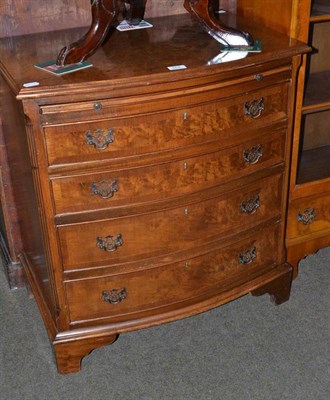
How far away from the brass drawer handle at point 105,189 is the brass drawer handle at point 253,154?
1.69 feet

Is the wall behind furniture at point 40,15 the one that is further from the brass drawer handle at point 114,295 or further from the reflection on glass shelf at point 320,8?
the brass drawer handle at point 114,295

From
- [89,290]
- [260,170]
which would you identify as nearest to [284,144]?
[260,170]

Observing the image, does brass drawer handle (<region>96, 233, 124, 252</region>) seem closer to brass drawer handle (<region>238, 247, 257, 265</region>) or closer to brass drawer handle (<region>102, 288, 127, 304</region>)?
brass drawer handle (<region>102, 288, 127, 304</region>)

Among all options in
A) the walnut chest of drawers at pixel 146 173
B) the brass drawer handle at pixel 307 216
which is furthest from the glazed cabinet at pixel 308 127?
the walnut chest of drawers at pixel 146 173

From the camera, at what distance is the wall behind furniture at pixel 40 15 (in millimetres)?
2406

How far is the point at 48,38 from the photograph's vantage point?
94.4 inches

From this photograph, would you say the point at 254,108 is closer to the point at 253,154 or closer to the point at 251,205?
the point at 253,154

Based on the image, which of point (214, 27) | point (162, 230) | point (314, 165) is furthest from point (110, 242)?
point (314, 165)

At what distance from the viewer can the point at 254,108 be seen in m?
2.24

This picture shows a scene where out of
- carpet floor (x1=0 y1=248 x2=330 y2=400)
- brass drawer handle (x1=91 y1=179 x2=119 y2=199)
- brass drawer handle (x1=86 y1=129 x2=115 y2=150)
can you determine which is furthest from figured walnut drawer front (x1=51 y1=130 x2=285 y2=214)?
carpet floor (x1=0 y1=248 x2=330 y2=400)

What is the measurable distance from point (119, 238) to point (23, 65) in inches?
A: 26.6

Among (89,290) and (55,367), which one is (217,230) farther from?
(55,367)

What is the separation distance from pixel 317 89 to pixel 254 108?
24.9 inches

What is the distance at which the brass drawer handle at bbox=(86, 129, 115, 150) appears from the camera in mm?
2002
